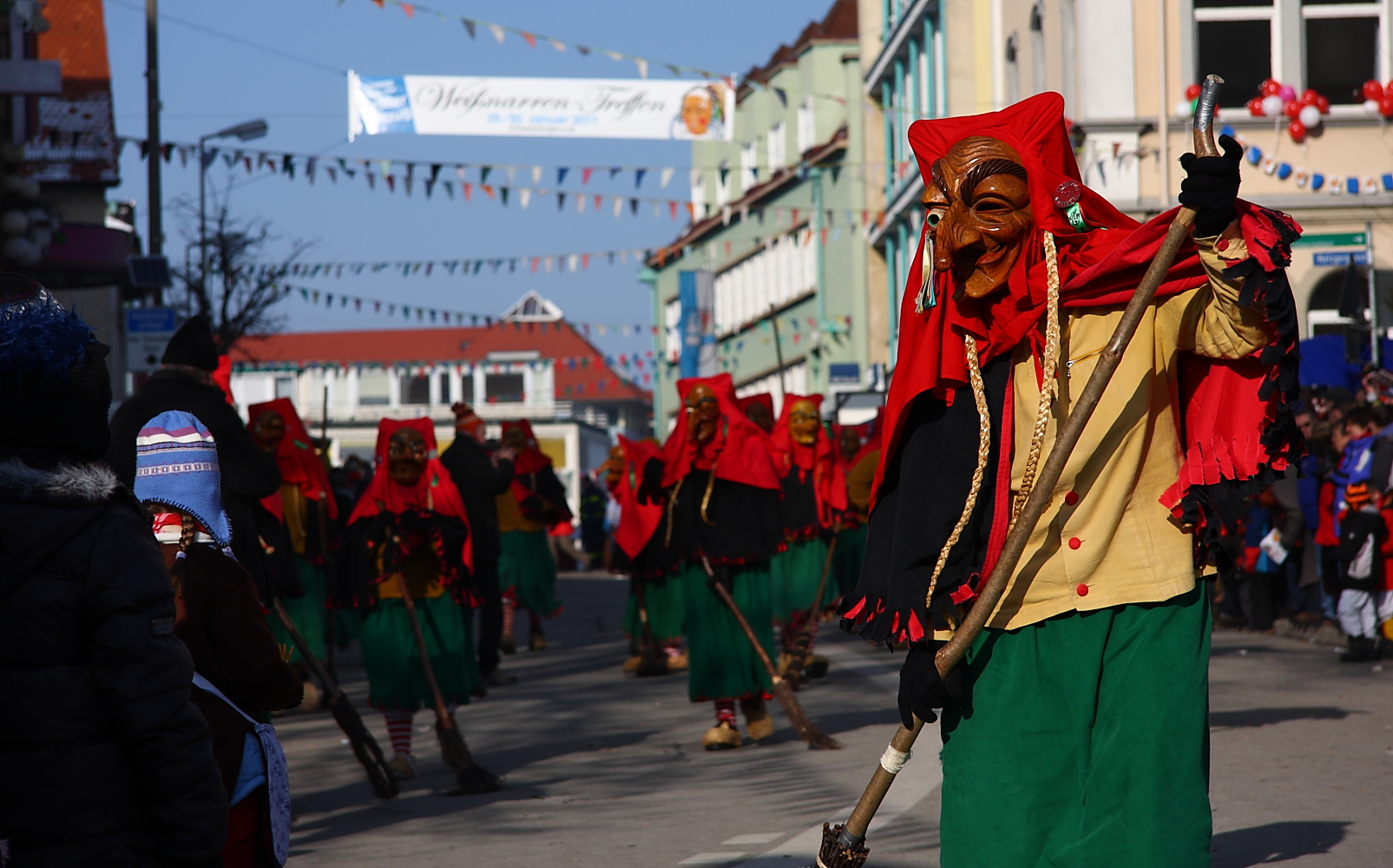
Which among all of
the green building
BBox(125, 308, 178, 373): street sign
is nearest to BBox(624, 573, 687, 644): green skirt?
BBox(125, 308, 178, 373): street sign

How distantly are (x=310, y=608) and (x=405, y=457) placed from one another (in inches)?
129

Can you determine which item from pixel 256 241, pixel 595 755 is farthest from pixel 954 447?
pixel 256 241

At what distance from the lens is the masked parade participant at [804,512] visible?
11938 millimetres

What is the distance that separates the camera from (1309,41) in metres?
21.5

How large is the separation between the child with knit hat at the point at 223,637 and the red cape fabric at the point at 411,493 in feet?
14.4

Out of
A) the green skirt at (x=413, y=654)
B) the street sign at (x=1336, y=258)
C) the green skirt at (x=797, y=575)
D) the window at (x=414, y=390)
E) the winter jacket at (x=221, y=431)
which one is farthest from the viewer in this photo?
the window at (x=414, y=390)

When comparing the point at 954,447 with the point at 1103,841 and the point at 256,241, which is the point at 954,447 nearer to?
the point at 1103,841

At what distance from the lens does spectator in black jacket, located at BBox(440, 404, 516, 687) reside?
41.8 feet

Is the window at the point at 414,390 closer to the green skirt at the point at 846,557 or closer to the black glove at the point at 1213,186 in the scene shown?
the green skirt at the point at 846,557

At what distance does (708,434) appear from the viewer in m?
9.98

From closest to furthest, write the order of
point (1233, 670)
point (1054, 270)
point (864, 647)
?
point (1054, 270) < point (1233, 670) < point (864, 647)

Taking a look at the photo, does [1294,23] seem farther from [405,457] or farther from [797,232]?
[797,232]

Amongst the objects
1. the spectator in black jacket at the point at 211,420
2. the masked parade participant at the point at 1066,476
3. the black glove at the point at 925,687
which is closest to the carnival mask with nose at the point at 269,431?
the spectator in black jacket at the point at 211,420

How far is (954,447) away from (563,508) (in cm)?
1178
